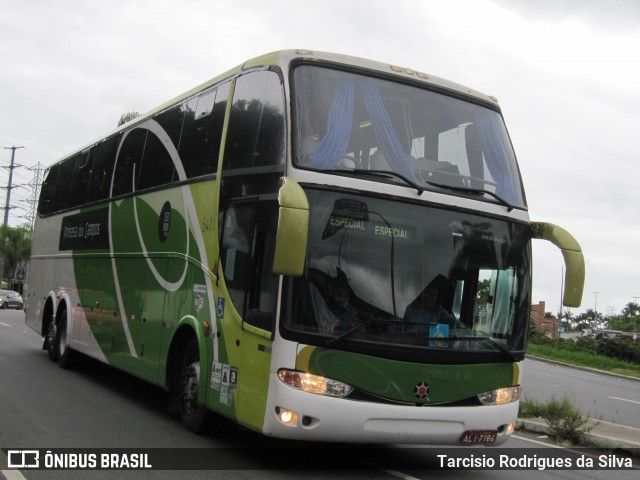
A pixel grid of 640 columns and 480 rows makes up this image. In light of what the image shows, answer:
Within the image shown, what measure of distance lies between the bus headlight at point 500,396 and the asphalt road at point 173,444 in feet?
2.88

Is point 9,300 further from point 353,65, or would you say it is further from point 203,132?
point 353,65

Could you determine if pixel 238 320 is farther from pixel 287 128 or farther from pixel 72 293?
pixel 72 293

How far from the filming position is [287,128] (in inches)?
304

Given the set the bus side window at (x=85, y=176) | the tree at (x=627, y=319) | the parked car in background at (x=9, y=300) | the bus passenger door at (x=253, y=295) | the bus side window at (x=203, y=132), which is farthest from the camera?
the tree at (x=627, y=319)

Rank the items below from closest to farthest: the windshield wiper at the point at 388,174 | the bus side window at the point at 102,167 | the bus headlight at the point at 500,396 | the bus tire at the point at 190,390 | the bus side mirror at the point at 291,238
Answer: the bus side mirror at the point at 291,238 → the windshield wiper at the point at 388,174 → the bus headlight at the point at 500,396 → the bus tire at the point at 190,390 → the bus side window at the point at 102,167

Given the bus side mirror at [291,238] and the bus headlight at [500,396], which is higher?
the bus side mirror at [291,238]

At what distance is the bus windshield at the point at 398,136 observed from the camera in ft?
25.4

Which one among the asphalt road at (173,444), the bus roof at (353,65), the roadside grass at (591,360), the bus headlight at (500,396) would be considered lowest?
the roadside grass at (591,360)

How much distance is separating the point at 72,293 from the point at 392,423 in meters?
9.22

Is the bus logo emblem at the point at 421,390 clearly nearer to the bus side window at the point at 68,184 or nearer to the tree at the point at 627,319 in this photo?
the bus side window at the point at 68,184

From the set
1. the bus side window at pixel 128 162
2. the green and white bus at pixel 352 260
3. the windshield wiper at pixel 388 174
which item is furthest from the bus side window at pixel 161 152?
the windshield wiper at pixel 388 174

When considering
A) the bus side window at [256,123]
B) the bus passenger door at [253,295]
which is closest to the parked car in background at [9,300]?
the bus side window at [256,123]

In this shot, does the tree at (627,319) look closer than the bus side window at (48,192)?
No

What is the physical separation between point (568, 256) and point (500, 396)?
1.56m
